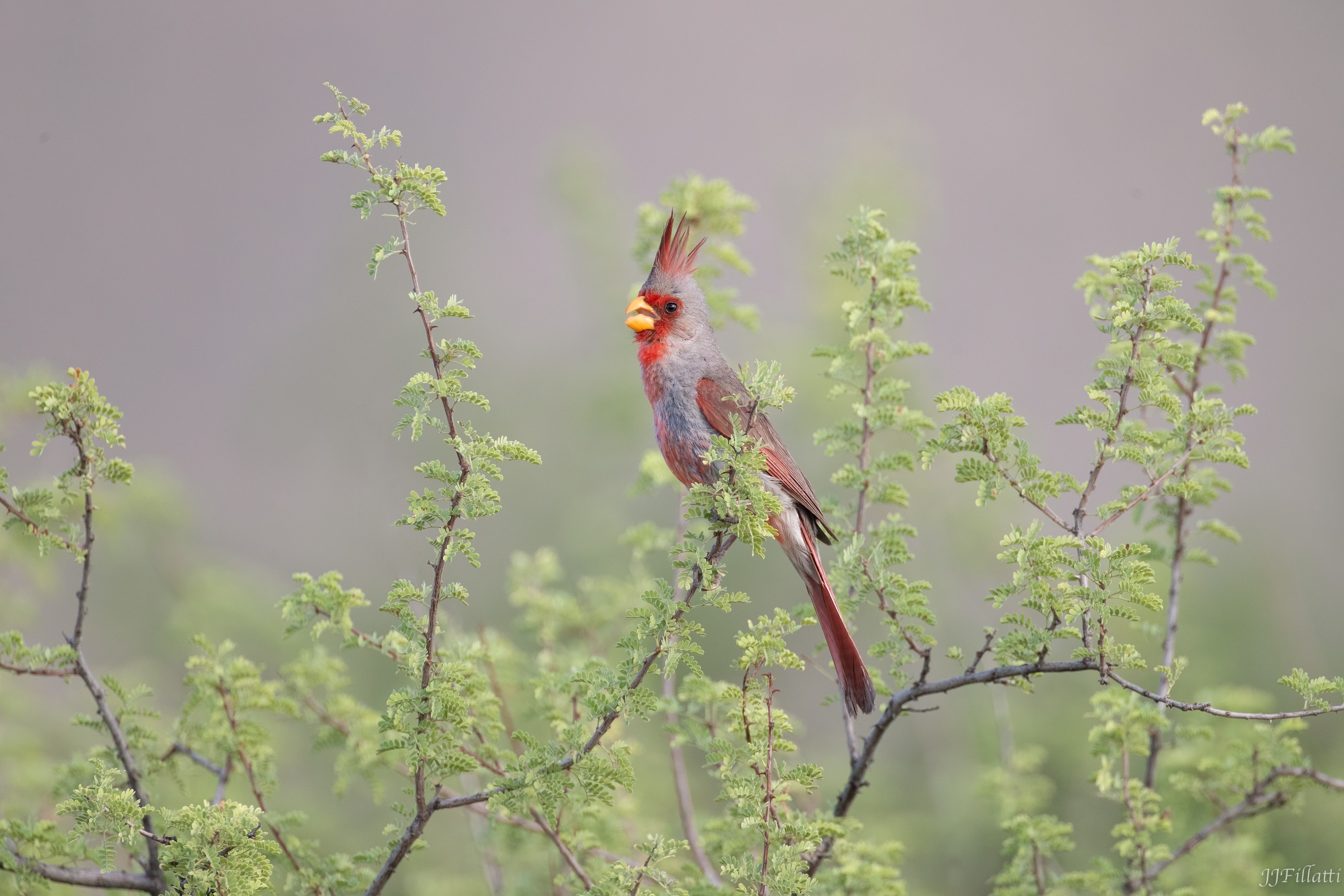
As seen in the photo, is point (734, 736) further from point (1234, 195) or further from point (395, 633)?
point (1234, 195)

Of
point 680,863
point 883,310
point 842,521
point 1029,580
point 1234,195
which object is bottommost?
point 680,863

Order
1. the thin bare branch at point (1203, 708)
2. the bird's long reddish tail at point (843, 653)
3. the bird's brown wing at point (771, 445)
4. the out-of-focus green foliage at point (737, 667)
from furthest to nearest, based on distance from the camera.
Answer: the bird's brown wing at point (771, 445) → the bird's long reddish tail at point (843, 653) → the out-of-focus green foliage at point (737, 667) → the thin bare branch at point (1203, 708)

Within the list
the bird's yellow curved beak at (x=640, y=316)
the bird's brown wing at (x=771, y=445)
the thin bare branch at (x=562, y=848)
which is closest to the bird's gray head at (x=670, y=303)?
the bird's yellow curved beak at (x=640, y=316)

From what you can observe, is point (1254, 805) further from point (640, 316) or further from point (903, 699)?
point (640, 316)

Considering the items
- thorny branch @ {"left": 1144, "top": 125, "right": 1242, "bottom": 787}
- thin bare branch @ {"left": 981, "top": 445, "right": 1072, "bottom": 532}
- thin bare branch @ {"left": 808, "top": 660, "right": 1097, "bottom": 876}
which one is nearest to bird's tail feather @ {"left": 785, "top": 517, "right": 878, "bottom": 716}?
thin bare branch @ {"left": 808, "top": 660, "right": 1097, "bottom": 876}

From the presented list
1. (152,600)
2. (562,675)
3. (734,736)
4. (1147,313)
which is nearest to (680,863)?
(734,736)

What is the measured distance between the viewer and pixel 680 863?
2115mm

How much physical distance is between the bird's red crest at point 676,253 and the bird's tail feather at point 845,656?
1.01 metres

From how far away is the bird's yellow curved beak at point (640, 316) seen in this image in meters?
2.72

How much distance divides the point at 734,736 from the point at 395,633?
0.72m

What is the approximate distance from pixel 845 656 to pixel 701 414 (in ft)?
2.51

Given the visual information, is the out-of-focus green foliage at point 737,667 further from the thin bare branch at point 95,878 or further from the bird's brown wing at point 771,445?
the bird's brown wing at point 771,445

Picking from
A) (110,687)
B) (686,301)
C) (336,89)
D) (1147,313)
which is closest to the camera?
(336,89)

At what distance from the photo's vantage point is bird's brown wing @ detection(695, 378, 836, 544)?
Answer: 7.76 feet
